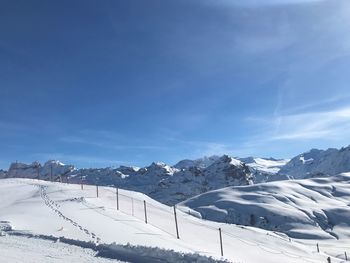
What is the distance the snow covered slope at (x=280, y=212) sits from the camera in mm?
154750

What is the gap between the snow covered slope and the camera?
154750mm

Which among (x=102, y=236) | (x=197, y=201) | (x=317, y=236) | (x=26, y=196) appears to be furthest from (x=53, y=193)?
(x=197, y=201)

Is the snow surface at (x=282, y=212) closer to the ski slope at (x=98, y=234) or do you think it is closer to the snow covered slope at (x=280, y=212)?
the snow covered slope at (x=280, y=212)

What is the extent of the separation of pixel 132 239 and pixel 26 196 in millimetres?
33970

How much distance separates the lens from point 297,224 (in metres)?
157

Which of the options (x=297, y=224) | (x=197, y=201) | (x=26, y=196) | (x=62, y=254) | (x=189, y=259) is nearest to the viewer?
(x=189, y=259)

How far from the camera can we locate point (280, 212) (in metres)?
166

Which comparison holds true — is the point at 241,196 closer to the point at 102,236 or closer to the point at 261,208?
the point at 261,208

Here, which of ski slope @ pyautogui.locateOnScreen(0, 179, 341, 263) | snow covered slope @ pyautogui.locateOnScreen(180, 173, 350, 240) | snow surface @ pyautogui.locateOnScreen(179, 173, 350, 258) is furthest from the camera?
snow covered slope @ pyautogui.locateOnScreen(180, 173, 350, 240)

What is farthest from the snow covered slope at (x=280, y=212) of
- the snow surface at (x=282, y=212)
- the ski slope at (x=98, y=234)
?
the ski slope at (x=98, y=234)

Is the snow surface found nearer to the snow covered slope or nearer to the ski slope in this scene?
the snow covered slope

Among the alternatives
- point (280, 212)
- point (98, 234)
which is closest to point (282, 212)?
point (280, 212)

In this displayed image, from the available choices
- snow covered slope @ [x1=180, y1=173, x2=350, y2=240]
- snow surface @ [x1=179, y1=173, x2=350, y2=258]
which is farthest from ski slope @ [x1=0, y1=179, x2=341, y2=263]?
snow covered slope @ [x1=180, y1=173, x2=350, y2=240]

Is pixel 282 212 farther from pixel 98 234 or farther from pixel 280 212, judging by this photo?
pixel 98 234
